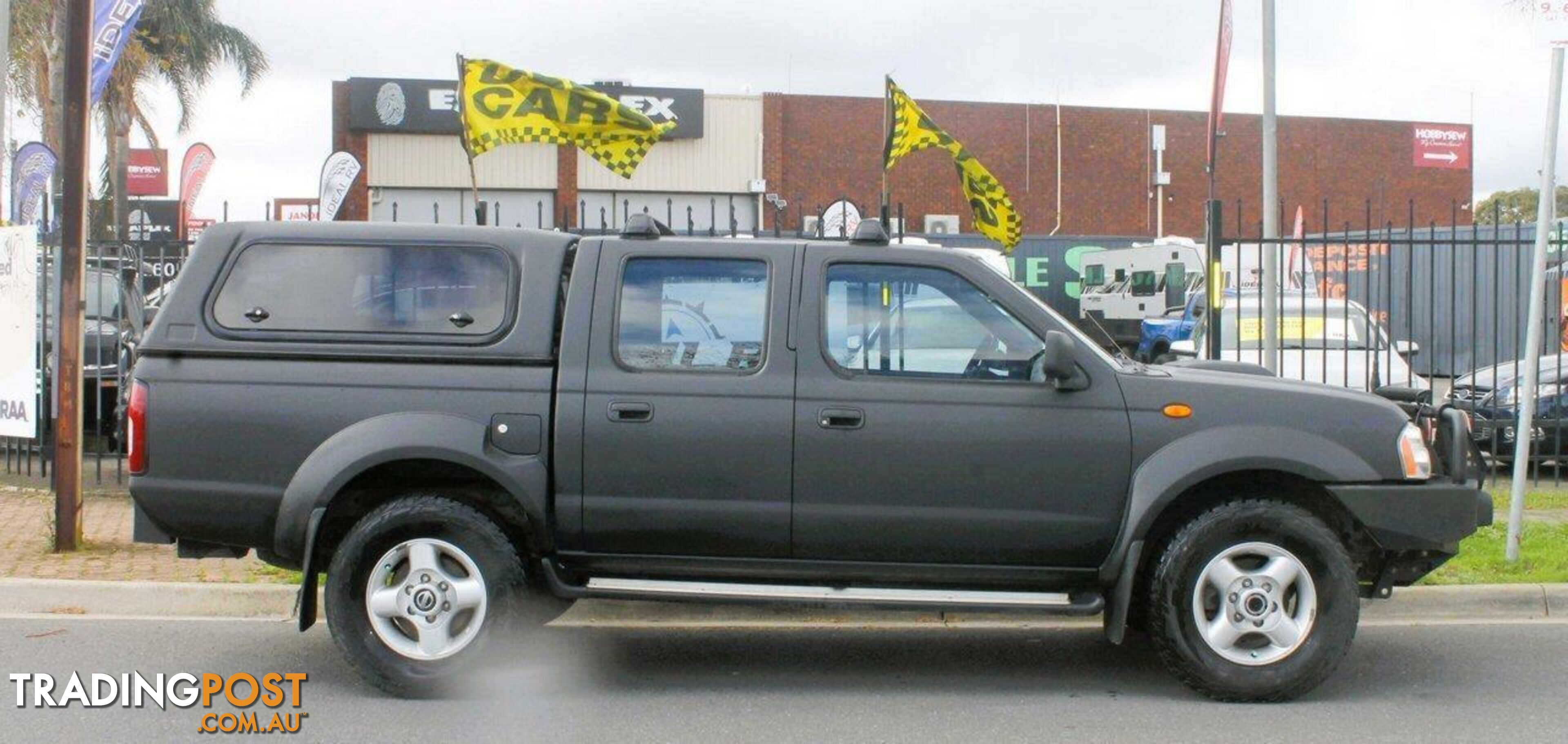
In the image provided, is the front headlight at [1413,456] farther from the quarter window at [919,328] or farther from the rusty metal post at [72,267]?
the rusty metal post at [72,267]

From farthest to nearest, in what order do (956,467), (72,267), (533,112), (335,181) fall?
(335,181) → (533,112) → (72,267) → (956,467)

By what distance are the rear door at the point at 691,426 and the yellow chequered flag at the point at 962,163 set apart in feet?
13.6

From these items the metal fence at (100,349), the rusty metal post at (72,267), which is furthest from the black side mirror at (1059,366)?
A: the metal fence at (100,349)

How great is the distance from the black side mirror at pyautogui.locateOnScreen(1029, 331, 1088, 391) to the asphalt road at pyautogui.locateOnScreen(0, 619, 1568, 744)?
1313mm

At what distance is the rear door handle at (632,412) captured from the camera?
20.5 feet

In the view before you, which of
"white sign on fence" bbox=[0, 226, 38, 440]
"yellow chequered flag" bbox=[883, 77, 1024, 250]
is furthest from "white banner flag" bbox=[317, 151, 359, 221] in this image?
"yellow chequered flag" bbox=[883, 77, 1024, 250]

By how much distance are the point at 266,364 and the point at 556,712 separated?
1849mm

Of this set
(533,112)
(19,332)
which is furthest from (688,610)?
(19,332)

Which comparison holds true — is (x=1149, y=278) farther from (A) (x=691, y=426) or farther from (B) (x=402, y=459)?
(B) (x=402, y=459)

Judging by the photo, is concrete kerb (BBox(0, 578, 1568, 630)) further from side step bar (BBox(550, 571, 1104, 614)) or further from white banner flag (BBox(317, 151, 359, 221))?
white banner flag (BBox(317, 151, 359, 221))

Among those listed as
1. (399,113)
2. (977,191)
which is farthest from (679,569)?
(399,113)

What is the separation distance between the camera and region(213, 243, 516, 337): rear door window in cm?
645

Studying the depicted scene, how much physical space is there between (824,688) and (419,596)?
1.74 metres

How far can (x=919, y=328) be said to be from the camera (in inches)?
252
